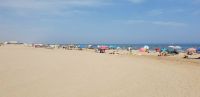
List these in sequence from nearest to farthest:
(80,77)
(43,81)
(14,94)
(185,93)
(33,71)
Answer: (14,94)
(185,93)
(43,81)
(80,77)
(33,71)

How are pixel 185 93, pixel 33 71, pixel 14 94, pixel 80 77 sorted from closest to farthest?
pixel 14 94
pixel 185 93
pixel 80 77
pixel 33 71

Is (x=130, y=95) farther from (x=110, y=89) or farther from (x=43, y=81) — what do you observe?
(x=43, y=81)

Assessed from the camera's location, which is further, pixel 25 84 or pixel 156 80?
pixel 156 80

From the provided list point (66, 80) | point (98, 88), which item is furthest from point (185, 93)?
point (66, 80)

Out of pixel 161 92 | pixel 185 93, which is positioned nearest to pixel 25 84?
pixel 161 92

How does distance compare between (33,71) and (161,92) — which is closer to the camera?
(161,92)

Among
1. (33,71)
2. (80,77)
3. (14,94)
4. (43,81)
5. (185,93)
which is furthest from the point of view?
(33,71)

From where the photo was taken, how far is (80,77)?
1115 cm

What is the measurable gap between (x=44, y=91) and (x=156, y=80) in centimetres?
439

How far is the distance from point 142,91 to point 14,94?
11.7ft

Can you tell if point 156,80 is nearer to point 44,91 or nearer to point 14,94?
point 44,91

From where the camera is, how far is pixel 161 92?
9023mm

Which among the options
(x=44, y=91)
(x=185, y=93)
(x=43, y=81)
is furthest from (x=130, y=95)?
(x=43, y=81)

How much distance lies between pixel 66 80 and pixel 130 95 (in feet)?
8.74
